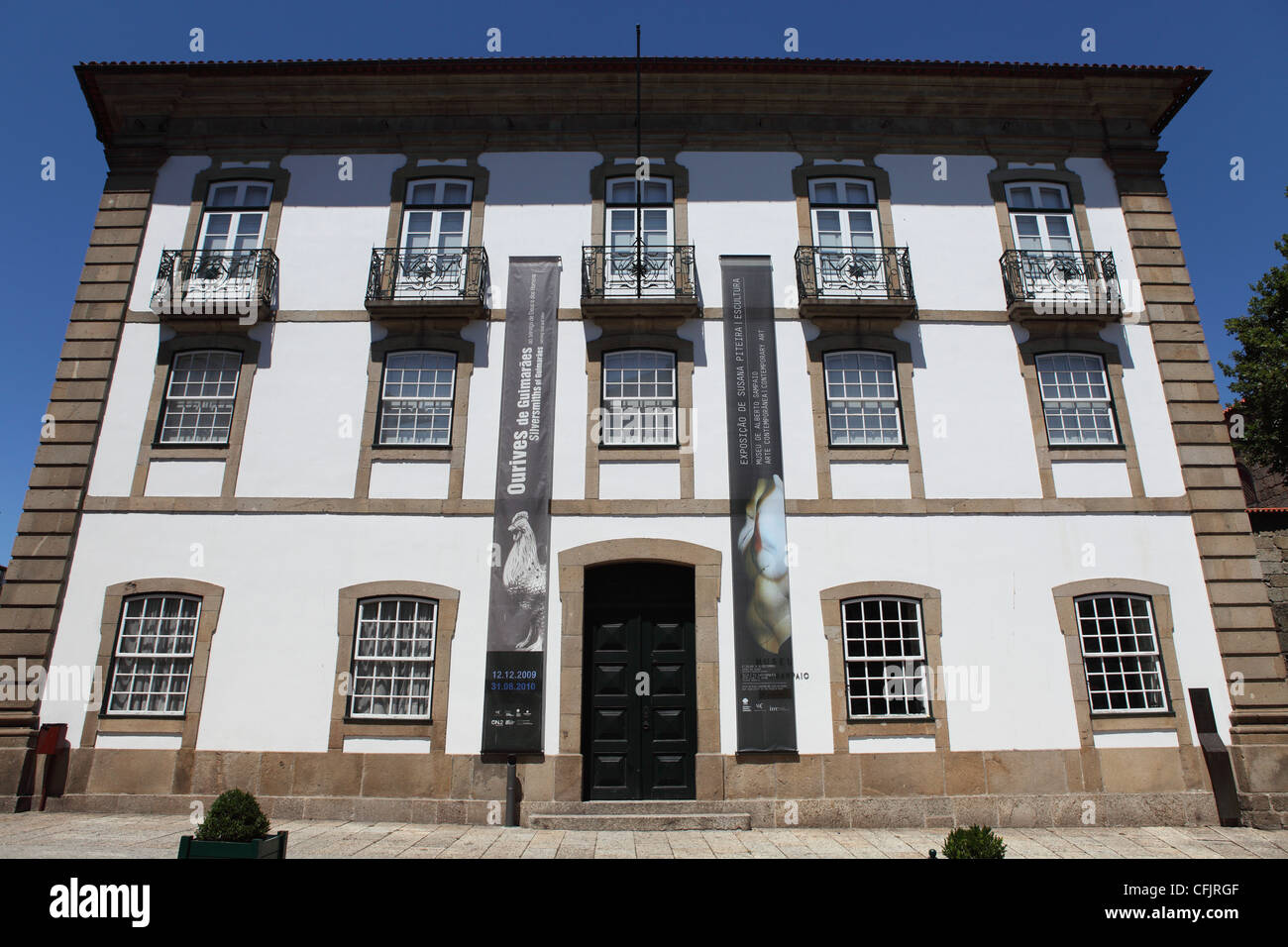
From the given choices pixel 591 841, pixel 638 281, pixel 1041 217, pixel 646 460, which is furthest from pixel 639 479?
pixel 1041 217

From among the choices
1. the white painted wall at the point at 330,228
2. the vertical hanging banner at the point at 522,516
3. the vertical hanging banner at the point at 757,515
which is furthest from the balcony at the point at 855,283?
the white painted wall at the point at 330,228

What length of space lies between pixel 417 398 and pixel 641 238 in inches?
192

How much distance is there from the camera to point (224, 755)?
11.1 metres

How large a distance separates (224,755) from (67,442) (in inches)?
233

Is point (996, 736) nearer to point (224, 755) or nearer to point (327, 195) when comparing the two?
point (224, 755)

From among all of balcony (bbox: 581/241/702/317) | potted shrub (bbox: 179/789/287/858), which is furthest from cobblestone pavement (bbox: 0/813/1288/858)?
balcony (bbox: 581/241/702/317)

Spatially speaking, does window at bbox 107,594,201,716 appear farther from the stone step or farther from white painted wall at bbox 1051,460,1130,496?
white painted wall at bbox 1051,460,1130,496

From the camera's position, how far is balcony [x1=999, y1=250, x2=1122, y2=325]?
1293 cm

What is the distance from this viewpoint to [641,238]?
13469mm

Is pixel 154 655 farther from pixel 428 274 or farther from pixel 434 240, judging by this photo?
pixel 434 240

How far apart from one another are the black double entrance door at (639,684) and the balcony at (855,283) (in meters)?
5.19

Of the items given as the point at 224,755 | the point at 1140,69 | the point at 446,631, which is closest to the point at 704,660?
the point at 446,631

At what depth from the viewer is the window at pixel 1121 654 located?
1145 cm

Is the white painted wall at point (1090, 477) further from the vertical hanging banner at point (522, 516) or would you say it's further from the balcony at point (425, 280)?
the balcony at point (425, 280)
